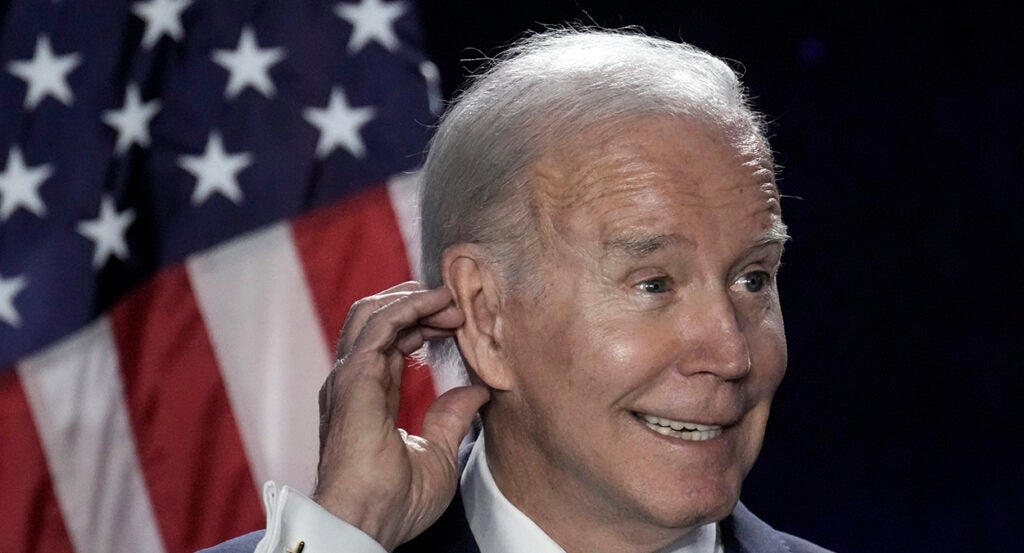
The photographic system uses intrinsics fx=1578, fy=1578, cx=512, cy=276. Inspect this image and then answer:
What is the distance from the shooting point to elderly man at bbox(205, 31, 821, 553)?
2.10 m

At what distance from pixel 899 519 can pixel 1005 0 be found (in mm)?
1275

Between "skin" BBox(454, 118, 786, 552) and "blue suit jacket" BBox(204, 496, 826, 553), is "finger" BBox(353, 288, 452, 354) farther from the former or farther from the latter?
"blue suit jacket" BBox(204, 496, 826, 553)

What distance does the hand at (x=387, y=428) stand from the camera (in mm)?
2191

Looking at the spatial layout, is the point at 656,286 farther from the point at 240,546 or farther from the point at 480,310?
the point at 240,546

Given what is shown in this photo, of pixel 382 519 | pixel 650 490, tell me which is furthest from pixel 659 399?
pixel 382 519

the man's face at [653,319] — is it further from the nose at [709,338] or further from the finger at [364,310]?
the finger at [364,310]

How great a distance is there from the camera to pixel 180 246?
2.97 metres

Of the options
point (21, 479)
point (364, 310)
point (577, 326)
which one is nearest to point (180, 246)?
point (21, 479)

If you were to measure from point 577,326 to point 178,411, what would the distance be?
1116mm

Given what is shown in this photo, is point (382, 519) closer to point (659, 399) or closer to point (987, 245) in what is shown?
point (659, 399)

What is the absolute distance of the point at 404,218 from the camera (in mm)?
3098

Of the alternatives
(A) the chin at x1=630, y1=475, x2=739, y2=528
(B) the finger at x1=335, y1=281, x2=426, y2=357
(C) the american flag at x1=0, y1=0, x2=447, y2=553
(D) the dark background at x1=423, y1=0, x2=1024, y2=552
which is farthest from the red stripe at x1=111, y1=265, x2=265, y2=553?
(D) the dark background at x1=423, y1=0, x2=1024, y2=552

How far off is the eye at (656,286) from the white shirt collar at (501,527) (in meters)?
0.40

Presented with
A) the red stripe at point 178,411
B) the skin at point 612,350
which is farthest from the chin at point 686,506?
the red stripe at point 178,411
